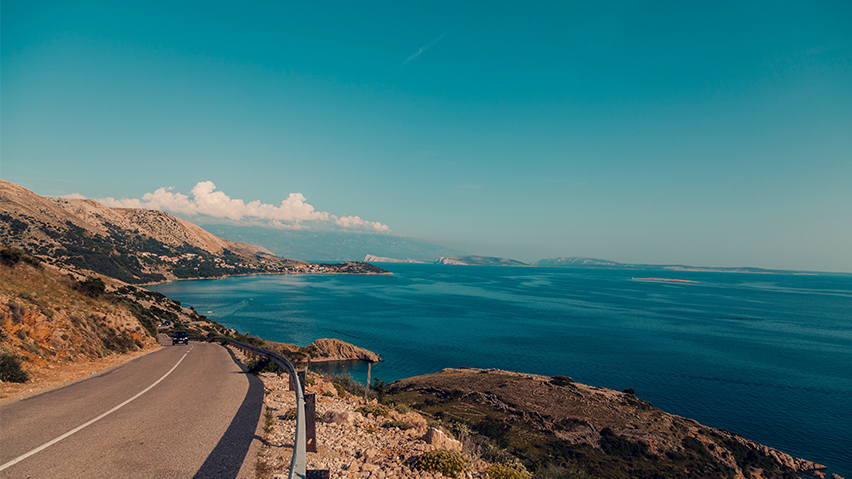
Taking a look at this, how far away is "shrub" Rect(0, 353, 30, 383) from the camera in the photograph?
1126cm

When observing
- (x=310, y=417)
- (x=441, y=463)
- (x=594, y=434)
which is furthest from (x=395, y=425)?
(x=594, y=434)

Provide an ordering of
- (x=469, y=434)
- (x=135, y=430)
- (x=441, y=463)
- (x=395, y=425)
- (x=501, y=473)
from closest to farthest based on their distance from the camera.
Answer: (x=441, y=463) < (x=501, y=473) < (x=135, y=430) < (x=395, y=425) < (x=469, y=434)

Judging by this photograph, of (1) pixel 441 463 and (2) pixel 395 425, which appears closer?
(1) pixel 441 463

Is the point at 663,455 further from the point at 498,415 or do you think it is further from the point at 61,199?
the point at 61,199

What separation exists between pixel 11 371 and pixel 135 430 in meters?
8.08

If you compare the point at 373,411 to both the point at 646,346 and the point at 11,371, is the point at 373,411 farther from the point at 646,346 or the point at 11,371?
the point at 646,346

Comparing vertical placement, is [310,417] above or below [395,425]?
above

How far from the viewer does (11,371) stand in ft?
37.5

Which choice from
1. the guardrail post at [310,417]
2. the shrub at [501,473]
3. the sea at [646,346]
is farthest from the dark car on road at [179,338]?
the shrub at [501,473]

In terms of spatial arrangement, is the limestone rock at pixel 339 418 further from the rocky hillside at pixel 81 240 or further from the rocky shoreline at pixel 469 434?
the rocky hillside at pixel 81 240

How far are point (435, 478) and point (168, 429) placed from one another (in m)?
6.35

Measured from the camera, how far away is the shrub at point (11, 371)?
11.3 m

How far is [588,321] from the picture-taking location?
3711 inches

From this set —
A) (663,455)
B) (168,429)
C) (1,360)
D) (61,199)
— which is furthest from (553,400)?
(61,199)
